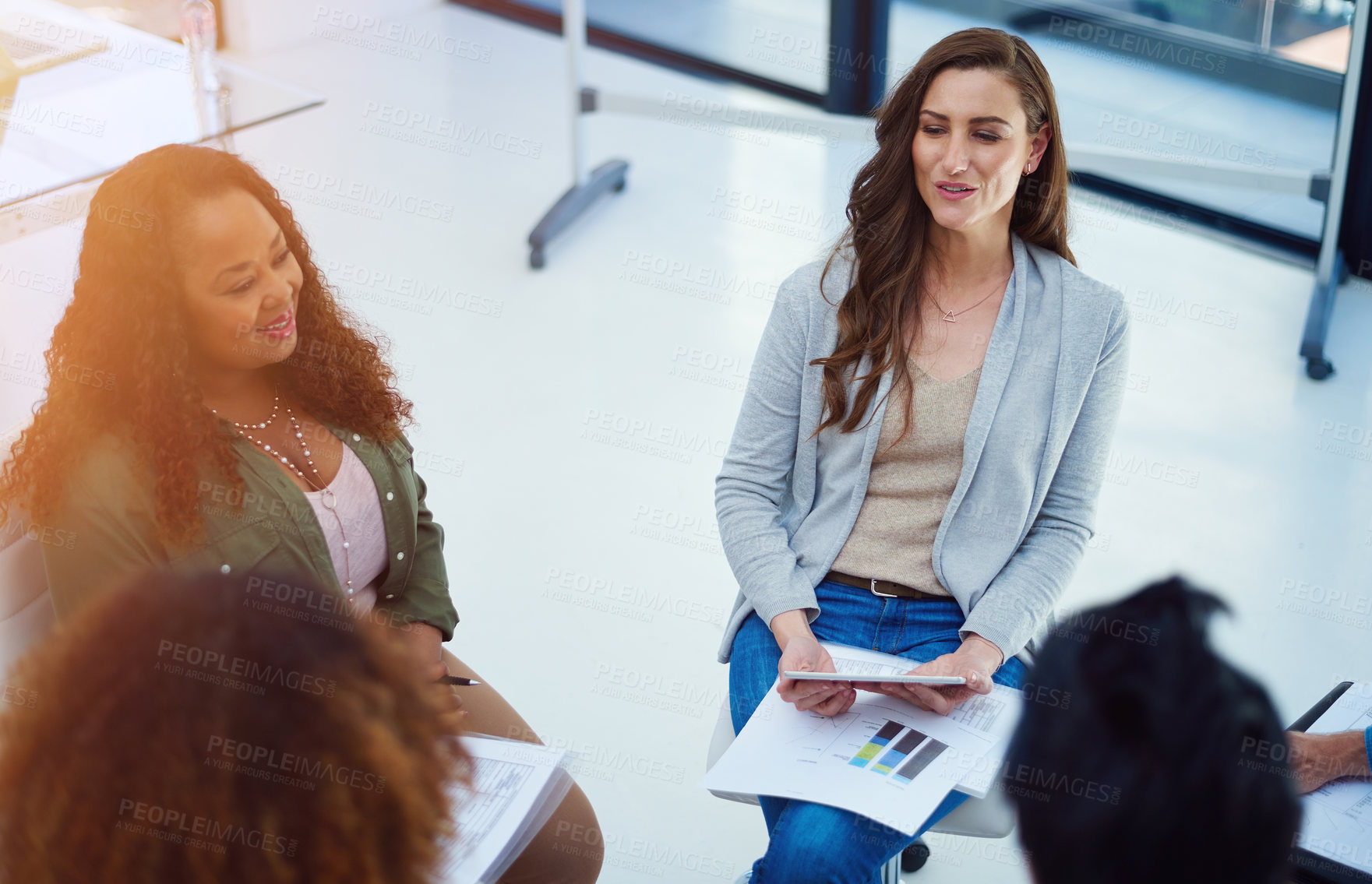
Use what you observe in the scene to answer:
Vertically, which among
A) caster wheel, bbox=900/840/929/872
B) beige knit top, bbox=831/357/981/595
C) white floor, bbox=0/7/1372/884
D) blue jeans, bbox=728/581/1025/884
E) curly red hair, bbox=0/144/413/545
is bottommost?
caster wheel, bbox=900/840/929/872

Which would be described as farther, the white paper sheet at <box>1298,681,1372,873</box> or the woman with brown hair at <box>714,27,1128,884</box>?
the woman with brown hair at <box>714,27,1128,884</box>

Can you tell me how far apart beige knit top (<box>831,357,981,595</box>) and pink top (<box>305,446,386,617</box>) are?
2.15 feet

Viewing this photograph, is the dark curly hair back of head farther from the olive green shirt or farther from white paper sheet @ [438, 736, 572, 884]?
the olive green shirt

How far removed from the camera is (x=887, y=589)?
5.92 ft

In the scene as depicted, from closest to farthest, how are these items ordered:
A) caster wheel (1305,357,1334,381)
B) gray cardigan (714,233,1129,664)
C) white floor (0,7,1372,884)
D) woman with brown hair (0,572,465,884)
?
woman with brown hair (0,572,465,884) < gray cardigan (714,233,1129,664) < white floor (0,7,1372,884) < caster wheel (1305,357,1334,381)

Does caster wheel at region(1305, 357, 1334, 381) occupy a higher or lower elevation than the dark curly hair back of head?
lower

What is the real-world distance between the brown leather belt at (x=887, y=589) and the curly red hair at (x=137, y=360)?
857mm

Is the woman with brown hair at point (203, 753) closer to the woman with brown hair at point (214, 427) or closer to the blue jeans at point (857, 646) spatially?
the woman with brown hair at point (214, 427)

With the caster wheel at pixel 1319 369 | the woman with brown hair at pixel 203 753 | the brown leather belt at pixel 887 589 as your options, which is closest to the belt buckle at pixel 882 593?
the brown leather belt at pixel 887 589

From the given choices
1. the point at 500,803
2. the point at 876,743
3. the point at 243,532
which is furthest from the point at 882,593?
the point at 243,532

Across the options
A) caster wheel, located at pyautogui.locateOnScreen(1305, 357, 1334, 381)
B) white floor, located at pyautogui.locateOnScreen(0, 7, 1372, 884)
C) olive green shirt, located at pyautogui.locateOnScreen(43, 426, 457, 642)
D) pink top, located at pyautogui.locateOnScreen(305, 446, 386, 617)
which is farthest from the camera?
caster wheel, located at pyautogui.locateOnScreen(1305, 357, 1334, 381)

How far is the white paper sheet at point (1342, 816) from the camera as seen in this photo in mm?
1328

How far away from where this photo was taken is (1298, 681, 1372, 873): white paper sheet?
1328mm

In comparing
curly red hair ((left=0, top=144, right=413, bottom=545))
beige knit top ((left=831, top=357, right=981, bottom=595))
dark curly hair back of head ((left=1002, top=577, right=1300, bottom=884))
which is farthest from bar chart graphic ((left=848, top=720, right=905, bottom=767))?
curly red hair ((left=0, top=144, right=413, bottom=545))
